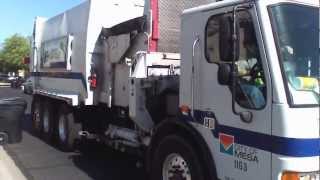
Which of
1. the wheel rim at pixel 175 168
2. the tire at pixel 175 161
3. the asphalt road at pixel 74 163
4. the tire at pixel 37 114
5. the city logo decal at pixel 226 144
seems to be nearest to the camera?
the city logo decal at pixel 226 144

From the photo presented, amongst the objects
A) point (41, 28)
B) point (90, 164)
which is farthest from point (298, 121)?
point (41, 28)

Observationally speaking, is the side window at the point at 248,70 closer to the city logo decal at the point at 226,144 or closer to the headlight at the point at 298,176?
the city logo decal at the point at 226,144

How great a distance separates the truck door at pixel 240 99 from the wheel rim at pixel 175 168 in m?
0.55

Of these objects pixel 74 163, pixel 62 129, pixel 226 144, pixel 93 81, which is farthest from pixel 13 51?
pixel 226 144

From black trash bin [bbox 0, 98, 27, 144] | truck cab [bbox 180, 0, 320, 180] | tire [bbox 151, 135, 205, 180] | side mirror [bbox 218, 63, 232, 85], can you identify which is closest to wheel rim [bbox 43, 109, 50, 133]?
black trash bin [bbox 0, 98, 27, 144]

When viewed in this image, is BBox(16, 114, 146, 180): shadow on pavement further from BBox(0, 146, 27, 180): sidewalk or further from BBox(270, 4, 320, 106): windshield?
BBox(270, 4, 320, 106): windshield

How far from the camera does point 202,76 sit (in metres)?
5.72

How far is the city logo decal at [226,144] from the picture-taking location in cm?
535

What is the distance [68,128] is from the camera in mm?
10375

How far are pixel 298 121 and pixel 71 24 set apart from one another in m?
6.71

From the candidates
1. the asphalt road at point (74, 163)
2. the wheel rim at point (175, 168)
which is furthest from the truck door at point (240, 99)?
the asphalt road at point (74, 163)

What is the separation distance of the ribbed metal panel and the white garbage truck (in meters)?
0.02

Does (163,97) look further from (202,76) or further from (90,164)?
(90,164)

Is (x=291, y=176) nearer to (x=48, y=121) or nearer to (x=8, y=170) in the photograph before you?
(x=8, y=170)
